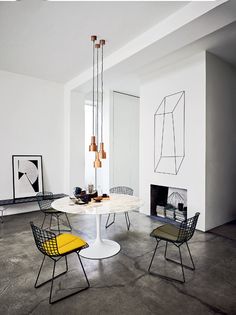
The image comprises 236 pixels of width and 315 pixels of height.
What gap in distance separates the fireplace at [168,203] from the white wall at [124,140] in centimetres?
183

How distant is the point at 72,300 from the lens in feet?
6.70

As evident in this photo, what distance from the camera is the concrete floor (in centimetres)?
194

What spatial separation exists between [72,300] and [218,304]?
1.39 m

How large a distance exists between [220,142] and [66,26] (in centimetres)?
340

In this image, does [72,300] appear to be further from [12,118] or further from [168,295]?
[12,118]

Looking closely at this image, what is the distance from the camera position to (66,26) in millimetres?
Answer: 3143

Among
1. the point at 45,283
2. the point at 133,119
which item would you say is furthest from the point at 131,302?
the point at 133,119

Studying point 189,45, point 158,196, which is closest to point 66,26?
point 189,45

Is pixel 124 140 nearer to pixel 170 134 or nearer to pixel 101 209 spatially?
pixel 170 134

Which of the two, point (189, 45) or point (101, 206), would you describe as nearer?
point (101, 206)

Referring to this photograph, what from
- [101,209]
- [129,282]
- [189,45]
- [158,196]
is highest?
[189,45]

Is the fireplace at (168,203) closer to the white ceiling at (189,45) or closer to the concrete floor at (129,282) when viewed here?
the concrete floor at (129,282)

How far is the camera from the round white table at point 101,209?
8.53 ft

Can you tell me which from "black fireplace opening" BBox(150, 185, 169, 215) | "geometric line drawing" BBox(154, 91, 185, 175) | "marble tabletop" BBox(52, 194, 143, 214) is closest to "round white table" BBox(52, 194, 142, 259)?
"marble tabletop" BBox(52, 194, 143, 214)
